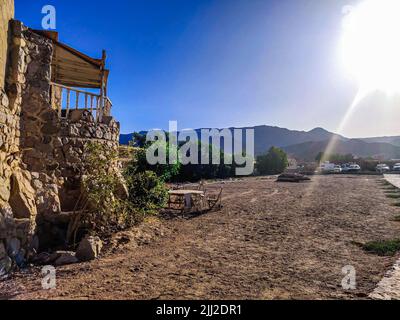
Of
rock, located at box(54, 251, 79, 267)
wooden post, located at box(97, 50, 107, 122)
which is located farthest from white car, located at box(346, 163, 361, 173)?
rock, located at box(54, 251, 79, 267)

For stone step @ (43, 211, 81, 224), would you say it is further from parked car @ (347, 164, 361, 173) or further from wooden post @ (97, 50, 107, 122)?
parked car @ (347, 164, 361, 173)

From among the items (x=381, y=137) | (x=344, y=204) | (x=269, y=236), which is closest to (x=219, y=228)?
(x=269, y=236)

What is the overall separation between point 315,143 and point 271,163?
73.6 meters

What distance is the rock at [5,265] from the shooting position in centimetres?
485

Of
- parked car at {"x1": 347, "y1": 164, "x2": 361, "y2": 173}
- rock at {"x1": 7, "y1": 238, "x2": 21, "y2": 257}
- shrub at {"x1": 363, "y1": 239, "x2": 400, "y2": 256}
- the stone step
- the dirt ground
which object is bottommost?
the dirt ground

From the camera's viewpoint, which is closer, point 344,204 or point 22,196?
point 22,196

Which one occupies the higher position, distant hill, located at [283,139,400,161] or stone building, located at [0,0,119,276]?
distant hill, located at [283,139,400,161]

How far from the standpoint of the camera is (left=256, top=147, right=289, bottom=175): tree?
42.8 m

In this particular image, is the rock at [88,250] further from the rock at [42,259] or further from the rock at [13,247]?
the rock at [13,247]

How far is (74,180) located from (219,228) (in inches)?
177

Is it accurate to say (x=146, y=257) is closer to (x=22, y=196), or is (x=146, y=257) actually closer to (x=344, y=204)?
(x=22, y=196)

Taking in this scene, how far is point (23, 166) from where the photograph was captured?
6.30 meters

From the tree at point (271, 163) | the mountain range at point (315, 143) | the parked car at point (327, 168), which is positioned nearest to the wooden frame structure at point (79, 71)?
the tree at point (271, 163)
